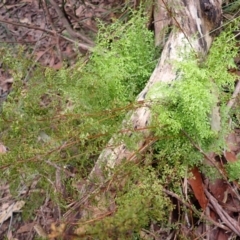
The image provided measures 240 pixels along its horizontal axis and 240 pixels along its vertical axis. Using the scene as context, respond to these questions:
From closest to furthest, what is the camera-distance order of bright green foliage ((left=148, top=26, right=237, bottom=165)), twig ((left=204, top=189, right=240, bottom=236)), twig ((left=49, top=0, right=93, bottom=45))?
bright green foliage ((left=148, top=26, right=237, bottom=165)) < twig ((left=204, top=189, right=240, bottom=236)) < twig ((left=49, top=0, right=93, bottom=45))

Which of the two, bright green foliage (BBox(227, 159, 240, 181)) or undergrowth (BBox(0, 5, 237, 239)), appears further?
bright green foliage (BBox(227, 159, 240, 181))

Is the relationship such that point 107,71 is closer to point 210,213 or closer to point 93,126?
point 93,126

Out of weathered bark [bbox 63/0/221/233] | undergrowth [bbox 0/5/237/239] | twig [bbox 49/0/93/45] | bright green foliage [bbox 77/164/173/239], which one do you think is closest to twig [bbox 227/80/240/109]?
undergrowth [bbox 0/5/237/239]

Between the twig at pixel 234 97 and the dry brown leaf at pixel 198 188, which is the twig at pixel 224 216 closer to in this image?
the dry brown leaf at pixel 198 188

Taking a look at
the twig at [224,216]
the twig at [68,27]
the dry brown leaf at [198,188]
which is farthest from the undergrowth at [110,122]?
the twig at [68,27]

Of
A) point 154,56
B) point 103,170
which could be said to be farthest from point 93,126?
point 154,56

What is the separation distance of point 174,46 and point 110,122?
0.62m

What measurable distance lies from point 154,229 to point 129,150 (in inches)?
19.1

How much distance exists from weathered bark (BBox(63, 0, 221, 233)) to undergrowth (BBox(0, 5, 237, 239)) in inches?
2.9

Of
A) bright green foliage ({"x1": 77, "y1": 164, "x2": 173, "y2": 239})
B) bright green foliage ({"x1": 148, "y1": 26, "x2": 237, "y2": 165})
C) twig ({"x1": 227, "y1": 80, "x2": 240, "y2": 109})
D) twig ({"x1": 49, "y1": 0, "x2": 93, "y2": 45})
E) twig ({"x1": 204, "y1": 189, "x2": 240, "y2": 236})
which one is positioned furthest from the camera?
twig ({"x1": 49, "y1": 0, "x2": 93, "y2": 45})

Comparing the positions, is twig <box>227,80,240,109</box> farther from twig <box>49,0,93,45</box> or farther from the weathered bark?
twig <box>49,0,93,45</box>

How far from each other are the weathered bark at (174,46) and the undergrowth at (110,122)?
74 mm

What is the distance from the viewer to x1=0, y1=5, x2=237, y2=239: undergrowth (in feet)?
7.13

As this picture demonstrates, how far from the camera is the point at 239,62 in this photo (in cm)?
323
